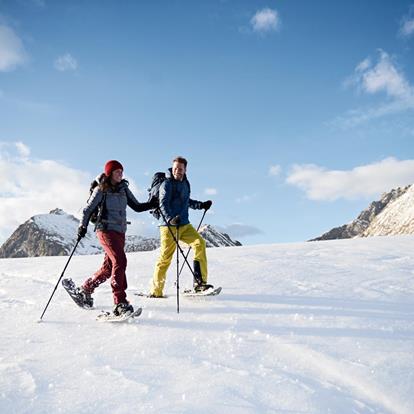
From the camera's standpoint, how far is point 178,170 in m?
6.78

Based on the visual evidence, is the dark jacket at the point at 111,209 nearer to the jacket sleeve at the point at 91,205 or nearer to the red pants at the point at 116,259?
the jacket sleeve at the point at 91,205

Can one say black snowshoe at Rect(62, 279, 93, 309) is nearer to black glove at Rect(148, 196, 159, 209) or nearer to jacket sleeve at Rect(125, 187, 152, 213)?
jacket sleeve at Rect(125, 187, 152, 213)

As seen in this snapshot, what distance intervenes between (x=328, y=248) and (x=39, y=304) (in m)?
8.98

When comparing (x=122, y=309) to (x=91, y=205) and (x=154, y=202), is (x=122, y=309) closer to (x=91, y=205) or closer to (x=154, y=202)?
(x=91, y=205)

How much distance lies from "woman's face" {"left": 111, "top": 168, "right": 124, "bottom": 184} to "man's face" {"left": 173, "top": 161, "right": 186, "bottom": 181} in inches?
43.6

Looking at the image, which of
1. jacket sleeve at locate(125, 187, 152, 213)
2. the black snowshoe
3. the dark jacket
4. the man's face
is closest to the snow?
the black snowshoe

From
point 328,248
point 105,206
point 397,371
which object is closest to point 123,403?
point 397,371

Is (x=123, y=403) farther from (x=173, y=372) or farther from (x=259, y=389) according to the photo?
(x=259, y=389)

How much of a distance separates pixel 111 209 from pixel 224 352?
267cm

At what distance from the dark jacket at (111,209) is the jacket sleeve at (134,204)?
198 mm

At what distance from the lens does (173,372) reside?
12.7ft

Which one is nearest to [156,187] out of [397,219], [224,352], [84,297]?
[84,297]

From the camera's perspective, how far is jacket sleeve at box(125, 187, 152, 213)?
6.27 m

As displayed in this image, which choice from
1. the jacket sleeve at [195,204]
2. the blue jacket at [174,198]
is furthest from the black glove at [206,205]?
the blue jacket at [174,198]
